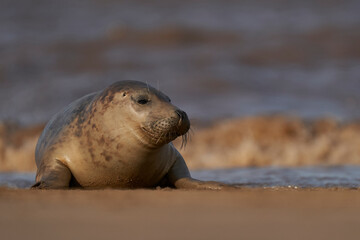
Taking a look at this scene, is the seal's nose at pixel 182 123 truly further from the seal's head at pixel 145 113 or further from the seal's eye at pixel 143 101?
the seal's eye at pixel 143 101

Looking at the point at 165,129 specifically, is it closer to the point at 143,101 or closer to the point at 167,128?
the point at 167,128

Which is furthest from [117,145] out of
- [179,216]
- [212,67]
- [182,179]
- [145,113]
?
[212,67]

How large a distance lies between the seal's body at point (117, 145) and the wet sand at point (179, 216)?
989mm

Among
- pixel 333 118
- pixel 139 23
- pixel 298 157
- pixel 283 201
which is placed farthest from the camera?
pixel 139 23

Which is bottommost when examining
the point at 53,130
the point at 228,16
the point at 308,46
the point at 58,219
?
the point at 58,219

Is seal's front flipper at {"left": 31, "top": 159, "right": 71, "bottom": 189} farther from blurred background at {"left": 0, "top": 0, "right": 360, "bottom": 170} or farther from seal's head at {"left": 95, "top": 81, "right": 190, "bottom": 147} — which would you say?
blurred background at {"left": 0, "top": 0, "right": 360, "bottom": 170}

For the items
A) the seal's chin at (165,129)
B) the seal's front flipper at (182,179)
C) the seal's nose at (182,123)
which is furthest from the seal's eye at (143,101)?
the seal's front flipper at (182,179)

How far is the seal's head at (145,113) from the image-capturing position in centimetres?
457

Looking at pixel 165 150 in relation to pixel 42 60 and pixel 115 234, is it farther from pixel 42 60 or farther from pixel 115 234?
pixel 42 60

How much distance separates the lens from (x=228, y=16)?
24344mm

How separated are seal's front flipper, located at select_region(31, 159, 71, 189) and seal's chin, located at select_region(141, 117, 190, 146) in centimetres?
65

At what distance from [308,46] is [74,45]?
7051 millimetres

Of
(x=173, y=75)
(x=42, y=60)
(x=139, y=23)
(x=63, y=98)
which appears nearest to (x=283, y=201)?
(x=63, y=98)

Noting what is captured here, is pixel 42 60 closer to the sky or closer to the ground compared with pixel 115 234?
closer to the sky
